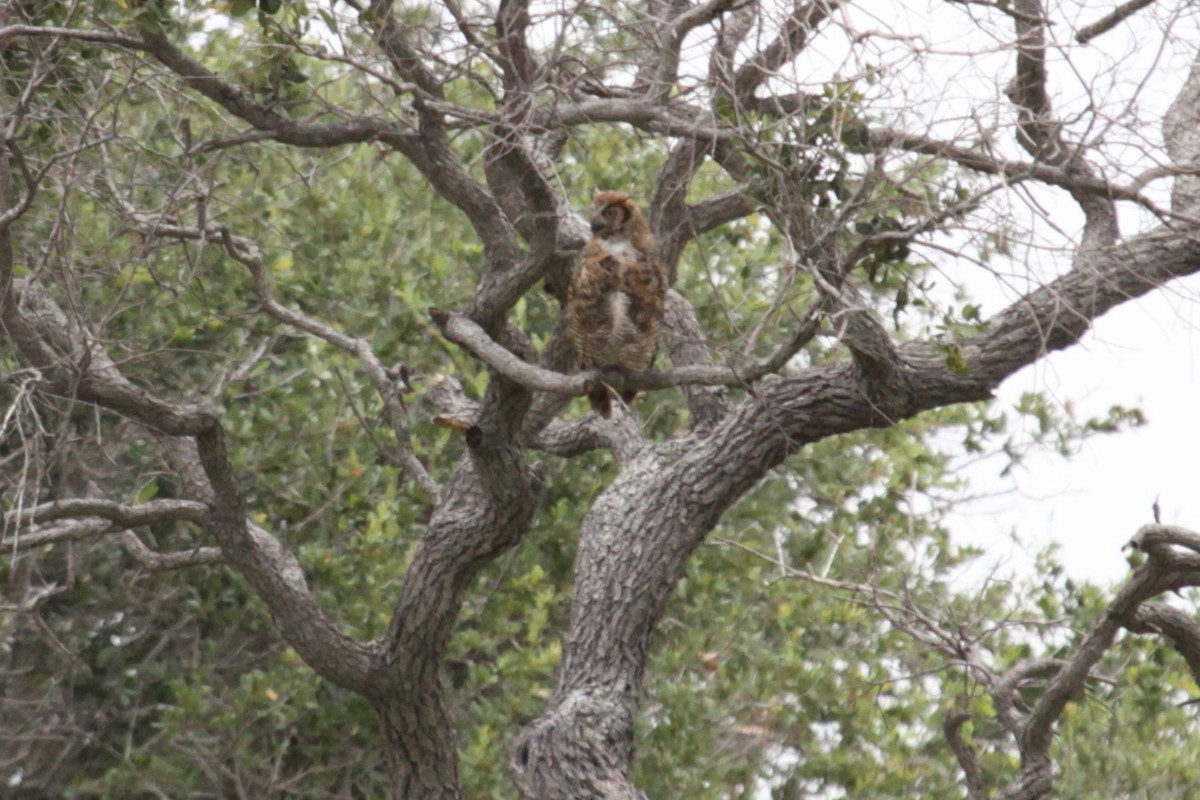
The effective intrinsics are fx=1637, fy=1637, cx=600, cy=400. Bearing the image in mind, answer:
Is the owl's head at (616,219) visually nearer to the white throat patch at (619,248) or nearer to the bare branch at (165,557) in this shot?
the white throat patch at (619,248)

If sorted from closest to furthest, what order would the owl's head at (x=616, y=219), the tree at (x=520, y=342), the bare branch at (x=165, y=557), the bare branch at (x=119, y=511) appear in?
the tree at (x=520, y=342) → the bare branch at (x=119, y=511) → the owl's head at (x=616, y=219) → the bare branch at (x=165, y=557)

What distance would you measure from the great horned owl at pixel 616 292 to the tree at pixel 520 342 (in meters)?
0.14

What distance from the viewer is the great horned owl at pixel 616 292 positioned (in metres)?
4.46

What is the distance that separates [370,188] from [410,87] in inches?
121

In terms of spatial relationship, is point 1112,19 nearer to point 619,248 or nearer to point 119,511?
point 619,248

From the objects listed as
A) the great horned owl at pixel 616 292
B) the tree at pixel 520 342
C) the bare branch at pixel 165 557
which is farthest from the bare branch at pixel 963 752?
the bare branch at pixel 165 557

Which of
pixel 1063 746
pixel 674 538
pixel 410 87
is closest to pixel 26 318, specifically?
pixel 410 87

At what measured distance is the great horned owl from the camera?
4461 mm

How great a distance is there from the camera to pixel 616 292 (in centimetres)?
447

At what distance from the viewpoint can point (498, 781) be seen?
5.62m

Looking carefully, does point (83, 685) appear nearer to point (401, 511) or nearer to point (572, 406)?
point (401, 511)

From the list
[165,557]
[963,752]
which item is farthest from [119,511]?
[963,752]

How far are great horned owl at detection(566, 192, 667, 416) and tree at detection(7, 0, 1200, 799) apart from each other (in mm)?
144

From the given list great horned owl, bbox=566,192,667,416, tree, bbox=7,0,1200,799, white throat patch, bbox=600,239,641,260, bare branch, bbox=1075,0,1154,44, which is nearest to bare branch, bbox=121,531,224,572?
tree, bbox=7,0,1200,799
